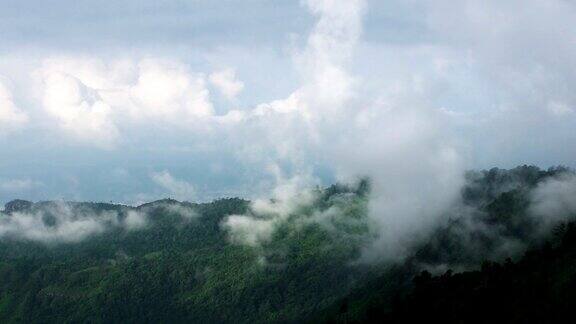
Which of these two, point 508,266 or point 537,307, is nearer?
point 537,307

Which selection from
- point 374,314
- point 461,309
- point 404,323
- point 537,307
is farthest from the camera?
point 374,314

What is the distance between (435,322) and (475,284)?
19.8 metres

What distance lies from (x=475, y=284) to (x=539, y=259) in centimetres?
2542

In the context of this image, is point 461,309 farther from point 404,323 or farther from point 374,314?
point 374,314

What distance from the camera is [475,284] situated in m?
143

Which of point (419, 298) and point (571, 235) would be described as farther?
point (571, 235)

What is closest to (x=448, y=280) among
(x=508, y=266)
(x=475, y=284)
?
(x=475, y=284)

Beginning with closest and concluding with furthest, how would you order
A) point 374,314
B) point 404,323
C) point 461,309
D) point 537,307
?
point 537,307 → point 461,309 → point 404,323 → point 374,314

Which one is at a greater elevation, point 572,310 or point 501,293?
point 501,293

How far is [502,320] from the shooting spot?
11731cm

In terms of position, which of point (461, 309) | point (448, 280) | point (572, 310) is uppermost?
point (448, 280)

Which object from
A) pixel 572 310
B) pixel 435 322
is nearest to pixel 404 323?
pixel 435 322

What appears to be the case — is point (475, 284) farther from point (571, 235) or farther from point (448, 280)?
point (571, 235)

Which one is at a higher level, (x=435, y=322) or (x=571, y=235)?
(x=571, y=235)
